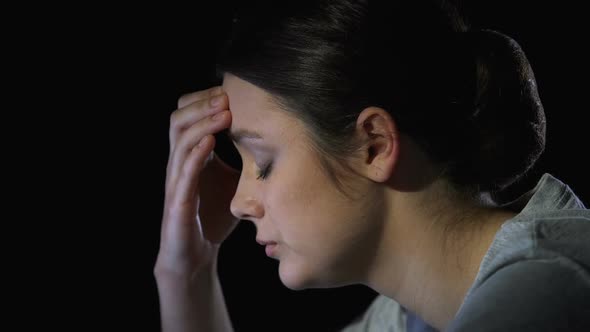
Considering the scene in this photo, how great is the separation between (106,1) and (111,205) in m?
0.44

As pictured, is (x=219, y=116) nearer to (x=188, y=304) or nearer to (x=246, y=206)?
(x=246, y=206)

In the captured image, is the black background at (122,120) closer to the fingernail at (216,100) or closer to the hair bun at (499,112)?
the fingernail at (216,100)

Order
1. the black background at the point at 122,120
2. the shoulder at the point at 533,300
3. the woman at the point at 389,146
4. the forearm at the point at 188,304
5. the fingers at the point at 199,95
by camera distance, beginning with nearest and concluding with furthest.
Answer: the shoulder at the point at 533,300, the woman at the point at 389,146, the fingers at the point at 199,95, the forearm at the point at 188,304, the black background at the point at 122,120

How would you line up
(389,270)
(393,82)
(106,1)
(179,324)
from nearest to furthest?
(393,82) → (389,270) → (179,324) → (106,1)

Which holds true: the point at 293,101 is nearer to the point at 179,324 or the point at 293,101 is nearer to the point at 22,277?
the point at 179,324

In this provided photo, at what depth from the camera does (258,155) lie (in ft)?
3.89

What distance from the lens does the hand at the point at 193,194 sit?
4.51 ft

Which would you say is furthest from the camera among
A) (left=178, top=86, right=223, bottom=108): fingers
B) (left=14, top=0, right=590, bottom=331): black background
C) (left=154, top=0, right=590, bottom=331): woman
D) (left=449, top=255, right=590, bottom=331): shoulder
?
(left=14, top=0, right=590, bottom=331): black background

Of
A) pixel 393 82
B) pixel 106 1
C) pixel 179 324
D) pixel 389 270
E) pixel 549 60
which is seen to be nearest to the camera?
pixel 393 82

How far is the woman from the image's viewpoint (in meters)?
1.10

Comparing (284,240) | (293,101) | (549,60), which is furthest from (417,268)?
(549,60)

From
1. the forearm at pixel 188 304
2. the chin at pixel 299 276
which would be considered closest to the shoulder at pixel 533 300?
the chin at pixel 299 276

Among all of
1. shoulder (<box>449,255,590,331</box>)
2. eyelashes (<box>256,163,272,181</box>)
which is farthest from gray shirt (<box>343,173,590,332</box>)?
eyelashes (<box>256,163,272,181</box>)

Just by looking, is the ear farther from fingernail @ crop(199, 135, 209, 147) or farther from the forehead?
fingernail @ crop(199, 135, 209, 147)
